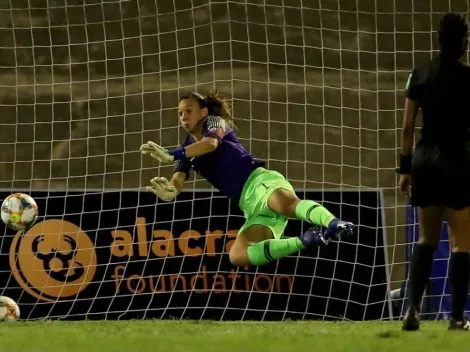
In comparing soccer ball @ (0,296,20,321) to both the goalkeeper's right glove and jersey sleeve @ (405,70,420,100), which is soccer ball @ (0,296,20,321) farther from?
jersey sleeve @ (405,70,420,100)

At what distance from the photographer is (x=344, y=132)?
13469mm

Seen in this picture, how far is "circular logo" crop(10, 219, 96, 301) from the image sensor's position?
8.50m

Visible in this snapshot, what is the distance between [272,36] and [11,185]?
365cm

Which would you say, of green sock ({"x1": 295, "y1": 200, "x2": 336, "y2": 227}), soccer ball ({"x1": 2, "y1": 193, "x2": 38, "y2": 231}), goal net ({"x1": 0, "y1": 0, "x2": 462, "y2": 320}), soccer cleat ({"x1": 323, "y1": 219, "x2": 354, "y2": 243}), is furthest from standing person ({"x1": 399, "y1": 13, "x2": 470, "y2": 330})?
goal net ({"x1": 0, "y1": 0, "x2": 462, "y2": 320})

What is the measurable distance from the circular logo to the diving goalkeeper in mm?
2004

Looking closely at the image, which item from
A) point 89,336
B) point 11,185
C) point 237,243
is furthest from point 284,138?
point 89,336

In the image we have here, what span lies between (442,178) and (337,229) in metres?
1.03

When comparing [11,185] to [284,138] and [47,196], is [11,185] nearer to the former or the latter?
[284,138]

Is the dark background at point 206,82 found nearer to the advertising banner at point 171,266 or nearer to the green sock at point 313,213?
the advertising banner at point 171,266

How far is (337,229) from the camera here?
5641 mm

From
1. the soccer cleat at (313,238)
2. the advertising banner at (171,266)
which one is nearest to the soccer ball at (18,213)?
the advertising banner at (171,266)

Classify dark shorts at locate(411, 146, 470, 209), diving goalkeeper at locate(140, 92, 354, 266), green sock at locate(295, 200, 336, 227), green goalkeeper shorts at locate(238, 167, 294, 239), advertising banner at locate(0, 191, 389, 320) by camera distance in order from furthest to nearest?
advertising banner at locate(0, 191, 389, 320) < green goalkeeper shorts at locate(238, 167, 294, 239) < diving goalkeeper at locate(140, 92, 354, 266) < green sock at locate(295, 200, 336, 227) < dark shorts at locate(411, 146, 470, 209)

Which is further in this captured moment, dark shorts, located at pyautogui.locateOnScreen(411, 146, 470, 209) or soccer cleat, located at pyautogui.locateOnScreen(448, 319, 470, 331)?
soccer cleat, located at pyautogui.locateOnScreen(448, 319, 470, 331)

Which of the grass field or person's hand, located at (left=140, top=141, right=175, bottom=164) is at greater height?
person's hand, located at (left=140, top=141, right=175, bottom=164)
